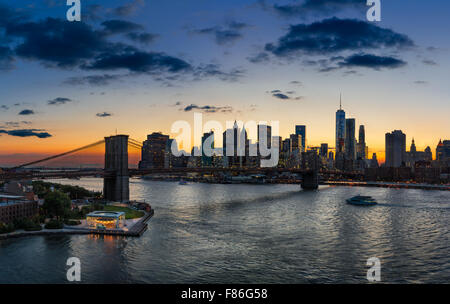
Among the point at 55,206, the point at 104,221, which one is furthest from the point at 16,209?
the point at 104,221

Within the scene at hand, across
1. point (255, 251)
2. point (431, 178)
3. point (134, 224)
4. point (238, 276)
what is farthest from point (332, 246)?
point (431, 178)

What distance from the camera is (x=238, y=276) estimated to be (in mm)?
21656

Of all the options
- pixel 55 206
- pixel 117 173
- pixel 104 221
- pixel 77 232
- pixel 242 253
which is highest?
pixel 117 173

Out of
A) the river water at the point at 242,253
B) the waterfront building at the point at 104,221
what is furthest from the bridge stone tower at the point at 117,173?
the waterfront building at the point at 104,221

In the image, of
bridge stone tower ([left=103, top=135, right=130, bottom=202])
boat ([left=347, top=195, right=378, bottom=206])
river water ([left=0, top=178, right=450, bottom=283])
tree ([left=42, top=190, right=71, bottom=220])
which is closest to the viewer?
river water ([left=0, top=178, right=450, bottom=283])

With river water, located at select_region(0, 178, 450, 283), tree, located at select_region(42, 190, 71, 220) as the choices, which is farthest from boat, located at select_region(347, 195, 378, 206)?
tree, located at select_region(42, 190, 71, 220)

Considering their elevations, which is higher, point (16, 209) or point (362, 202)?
point (16, 209)

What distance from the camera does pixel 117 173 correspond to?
52750mm

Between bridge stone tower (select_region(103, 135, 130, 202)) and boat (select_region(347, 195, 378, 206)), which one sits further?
boat (select_region(347, 195, 378, 206))

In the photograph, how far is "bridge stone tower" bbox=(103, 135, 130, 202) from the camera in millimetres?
52534

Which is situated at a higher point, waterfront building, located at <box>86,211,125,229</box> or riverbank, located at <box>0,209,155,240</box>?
waterfront building, located at <box>86,211,125,229</box>

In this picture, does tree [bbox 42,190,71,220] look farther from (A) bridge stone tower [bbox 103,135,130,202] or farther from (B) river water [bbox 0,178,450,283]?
(A) bridge stone tower [bbox 103,135,130,202]

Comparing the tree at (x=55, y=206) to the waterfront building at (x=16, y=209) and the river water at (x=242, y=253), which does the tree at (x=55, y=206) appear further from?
the river water at (x=242, y=253)

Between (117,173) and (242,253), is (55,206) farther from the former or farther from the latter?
(242,253)
